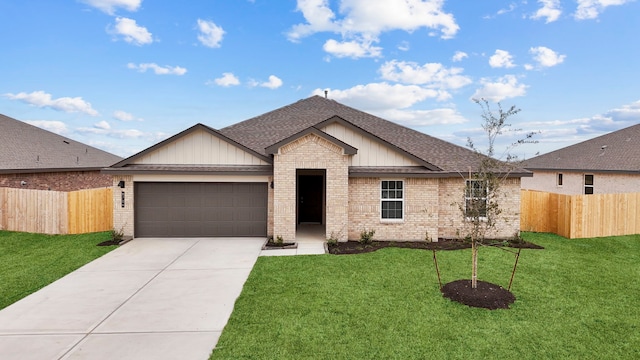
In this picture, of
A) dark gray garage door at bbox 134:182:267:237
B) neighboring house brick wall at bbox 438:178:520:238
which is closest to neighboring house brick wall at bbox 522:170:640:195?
neighboring house brick wall at bbox 438:178:520:238

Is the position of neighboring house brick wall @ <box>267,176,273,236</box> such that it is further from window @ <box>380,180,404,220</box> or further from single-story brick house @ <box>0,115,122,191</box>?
single-story brick house @ <box>0,115,122,191</box>

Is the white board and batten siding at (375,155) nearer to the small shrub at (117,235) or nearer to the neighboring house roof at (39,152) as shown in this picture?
the small shrub at (117,235)

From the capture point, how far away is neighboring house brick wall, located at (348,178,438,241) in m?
13.6

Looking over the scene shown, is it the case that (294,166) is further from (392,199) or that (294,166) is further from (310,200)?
(310,200)

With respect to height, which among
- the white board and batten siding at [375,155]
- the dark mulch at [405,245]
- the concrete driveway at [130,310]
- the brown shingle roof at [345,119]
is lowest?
the concrete driveway at [130,310]

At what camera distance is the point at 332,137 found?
12.8 m

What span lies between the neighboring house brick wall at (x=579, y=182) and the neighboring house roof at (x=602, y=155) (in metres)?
0.42

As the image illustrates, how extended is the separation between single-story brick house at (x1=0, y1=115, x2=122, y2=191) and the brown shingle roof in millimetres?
10251

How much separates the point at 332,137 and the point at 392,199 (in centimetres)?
352

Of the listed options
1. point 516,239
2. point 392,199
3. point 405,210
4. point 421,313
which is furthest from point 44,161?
point 516,239

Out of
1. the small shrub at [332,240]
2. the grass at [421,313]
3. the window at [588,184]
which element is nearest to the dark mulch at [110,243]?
the grass at [421,313]

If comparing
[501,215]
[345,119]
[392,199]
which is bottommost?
[501,215]

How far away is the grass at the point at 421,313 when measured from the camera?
5617 mm

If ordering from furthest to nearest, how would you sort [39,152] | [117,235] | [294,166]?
1. [39,152]
2. [117,235]
3. [294,166]
